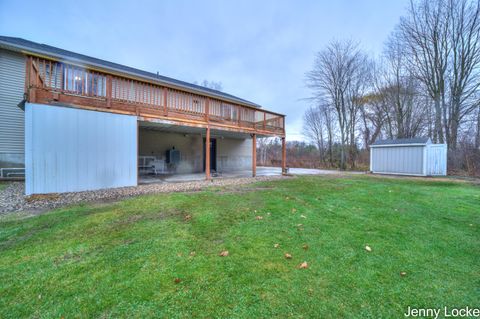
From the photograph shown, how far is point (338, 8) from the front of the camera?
40.9 feet

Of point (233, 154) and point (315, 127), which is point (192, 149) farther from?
point (315, 127)

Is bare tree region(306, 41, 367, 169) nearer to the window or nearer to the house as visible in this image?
the house

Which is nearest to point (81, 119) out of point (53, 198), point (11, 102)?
point (53, 198)

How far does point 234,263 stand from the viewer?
2.26 m

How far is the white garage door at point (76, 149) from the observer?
5.00m

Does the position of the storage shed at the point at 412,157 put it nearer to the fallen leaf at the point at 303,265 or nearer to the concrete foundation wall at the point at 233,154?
the concrete foundation wall at the point at 233,154

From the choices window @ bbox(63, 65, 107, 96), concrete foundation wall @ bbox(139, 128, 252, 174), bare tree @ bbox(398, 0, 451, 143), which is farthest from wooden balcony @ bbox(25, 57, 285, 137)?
bare tree @ bbox(398, 0, 451, 143)

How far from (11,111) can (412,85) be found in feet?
83.3

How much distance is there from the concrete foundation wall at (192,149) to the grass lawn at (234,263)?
22.6 ft

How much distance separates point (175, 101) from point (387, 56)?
18.9 metres

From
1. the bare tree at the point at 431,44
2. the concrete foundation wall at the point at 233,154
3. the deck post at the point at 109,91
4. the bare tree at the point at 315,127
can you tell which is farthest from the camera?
the bare tree at the point at 315,127

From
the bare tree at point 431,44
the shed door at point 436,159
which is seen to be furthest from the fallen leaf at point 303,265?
the bare tree at point 431,44

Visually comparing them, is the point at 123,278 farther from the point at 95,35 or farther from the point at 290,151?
the point at 290,151

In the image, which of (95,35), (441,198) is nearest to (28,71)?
(441,198)
